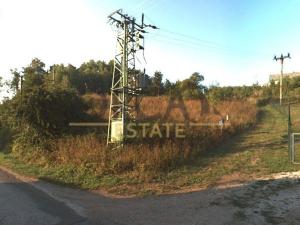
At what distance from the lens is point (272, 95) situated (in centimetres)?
4147

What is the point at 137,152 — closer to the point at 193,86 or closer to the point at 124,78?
the point at 124,78

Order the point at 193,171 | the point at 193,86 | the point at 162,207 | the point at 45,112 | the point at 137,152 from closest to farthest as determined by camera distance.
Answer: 1. the point at 162,207
2. the point at 193,171
3. the point at 137,152
4. the point at 45,112
5. the point at 193,86

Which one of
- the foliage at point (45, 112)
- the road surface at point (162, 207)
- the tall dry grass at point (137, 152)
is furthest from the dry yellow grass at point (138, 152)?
the road surface at point (162, 207)

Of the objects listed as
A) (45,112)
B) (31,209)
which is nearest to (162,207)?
(31,209)

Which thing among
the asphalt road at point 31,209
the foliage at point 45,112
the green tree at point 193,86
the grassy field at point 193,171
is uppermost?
the green tree at point 193,86

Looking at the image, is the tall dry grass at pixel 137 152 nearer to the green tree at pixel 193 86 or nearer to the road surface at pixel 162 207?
the road surface at pixel 162 207

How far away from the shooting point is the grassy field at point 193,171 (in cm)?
1081

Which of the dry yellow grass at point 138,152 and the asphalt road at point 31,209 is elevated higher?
the dry yellow grass at point 138,152

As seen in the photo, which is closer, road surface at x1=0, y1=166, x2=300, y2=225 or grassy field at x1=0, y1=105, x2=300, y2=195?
road surface at x1=0, y1=166, x2=300, y2=225

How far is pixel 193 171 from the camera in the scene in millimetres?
12367

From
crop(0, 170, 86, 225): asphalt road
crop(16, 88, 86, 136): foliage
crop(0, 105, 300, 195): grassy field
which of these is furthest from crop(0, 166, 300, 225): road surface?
crop(16, 88, 86, 136): foliage

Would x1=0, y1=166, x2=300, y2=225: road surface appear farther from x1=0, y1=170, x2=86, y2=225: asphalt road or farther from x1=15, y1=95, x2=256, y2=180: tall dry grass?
x1=15, y1=95, x2=256, y2=180: tall dry grass

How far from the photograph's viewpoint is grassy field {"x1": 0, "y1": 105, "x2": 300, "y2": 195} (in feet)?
35.5

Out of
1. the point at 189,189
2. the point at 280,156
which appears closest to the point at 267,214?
the point at 189,189
